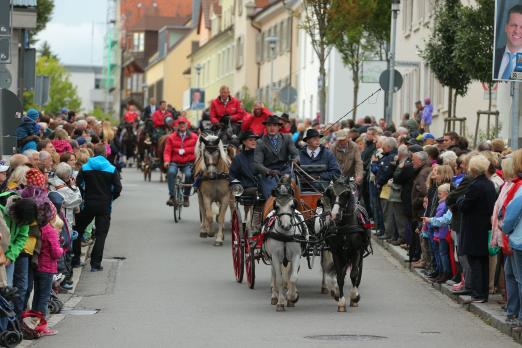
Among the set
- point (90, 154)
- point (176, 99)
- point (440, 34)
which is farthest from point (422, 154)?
point (176, 99)

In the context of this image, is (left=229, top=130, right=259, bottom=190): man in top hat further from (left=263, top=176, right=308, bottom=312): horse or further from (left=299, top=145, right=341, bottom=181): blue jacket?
(left=263, top=176, right=308, bottom=312): horse

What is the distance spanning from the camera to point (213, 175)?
25500 mm

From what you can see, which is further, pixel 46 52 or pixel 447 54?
pixel 46 52

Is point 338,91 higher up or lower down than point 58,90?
higher up

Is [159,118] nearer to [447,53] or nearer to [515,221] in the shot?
[447,53]

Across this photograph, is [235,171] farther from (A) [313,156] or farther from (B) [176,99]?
(B) [176,99]

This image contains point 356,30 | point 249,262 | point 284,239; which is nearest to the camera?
point 284,239

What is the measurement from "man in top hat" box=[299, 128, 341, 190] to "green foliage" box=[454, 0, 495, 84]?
9.92 metres

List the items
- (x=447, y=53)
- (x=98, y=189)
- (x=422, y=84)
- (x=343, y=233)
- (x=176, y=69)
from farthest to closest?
(x=176, y=69) → (x=422, y=84) → (x=447, y=53) → (x=98, y=189) → (x=343, y=233)

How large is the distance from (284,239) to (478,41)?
12.7m

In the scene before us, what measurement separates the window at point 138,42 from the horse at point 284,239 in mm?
135030

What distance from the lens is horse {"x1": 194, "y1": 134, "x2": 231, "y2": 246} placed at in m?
25.4

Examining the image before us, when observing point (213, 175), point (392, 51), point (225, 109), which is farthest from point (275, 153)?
point (392, 51)

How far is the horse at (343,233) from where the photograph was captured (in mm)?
17109
